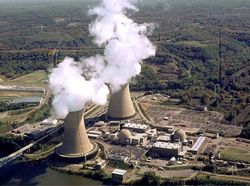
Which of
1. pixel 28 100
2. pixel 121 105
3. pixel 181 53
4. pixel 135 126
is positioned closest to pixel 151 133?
pixel 135 126

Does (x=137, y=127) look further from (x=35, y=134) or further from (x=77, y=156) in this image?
(x=35, y=134)

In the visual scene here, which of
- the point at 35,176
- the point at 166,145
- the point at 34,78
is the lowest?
the point at 35,176

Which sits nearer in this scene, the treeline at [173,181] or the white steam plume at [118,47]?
the treeline at [173,181]

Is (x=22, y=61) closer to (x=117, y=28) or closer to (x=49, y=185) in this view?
(x=117, y=28)

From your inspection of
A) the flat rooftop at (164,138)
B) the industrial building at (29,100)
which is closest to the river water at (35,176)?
the flat rooftop at (164,138)

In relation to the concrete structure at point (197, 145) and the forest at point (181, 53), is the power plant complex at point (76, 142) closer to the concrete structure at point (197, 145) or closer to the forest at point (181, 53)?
the concrete structure at point (197, 145)

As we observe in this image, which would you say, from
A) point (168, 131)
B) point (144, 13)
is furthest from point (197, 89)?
point (144, 13)

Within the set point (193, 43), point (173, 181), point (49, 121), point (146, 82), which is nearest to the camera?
point (173, 181)
